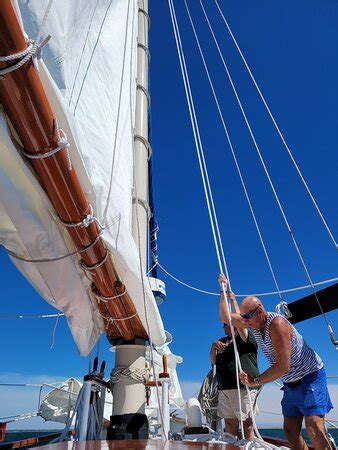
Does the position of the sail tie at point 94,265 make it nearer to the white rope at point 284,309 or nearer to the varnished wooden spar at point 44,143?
the varnished wooden spar at point 44,143

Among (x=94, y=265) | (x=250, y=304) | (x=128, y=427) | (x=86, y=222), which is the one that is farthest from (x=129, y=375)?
(x=86, y=222)

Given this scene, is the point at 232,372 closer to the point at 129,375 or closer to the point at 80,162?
the point at 129,375

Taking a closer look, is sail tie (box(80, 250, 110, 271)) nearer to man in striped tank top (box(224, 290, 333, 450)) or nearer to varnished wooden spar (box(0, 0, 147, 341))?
varnished wooden spar (box(0, 0, 147, 341))

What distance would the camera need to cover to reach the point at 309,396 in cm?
246

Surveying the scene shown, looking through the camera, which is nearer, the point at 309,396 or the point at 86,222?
the point at 86,222

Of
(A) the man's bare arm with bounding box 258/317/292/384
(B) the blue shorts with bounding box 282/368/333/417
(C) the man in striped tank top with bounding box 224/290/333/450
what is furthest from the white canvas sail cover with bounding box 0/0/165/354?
(B) the blue shorts with bounding box 282/368/333/417

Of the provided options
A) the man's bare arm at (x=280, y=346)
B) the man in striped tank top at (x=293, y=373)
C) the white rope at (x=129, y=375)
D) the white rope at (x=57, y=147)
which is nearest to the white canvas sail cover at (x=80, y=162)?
the white rope at (x=57, y=147)

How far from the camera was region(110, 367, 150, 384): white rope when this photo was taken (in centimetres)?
321

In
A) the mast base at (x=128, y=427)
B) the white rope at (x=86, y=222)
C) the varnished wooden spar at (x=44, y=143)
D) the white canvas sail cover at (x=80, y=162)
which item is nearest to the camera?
the varnished wooden spar at (x=44, y=143)

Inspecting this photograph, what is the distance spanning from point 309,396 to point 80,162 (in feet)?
6.90

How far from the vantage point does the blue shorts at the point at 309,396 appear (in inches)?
95.7

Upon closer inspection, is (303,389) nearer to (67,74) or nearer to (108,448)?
(108,448)

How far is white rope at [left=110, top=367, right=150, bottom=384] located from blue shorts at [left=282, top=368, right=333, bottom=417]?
4.03ft

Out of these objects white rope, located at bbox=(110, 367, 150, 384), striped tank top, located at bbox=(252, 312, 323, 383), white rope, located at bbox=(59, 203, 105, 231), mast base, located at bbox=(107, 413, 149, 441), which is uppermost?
white rope, located at bbox=(59, 203, 105, 231)
